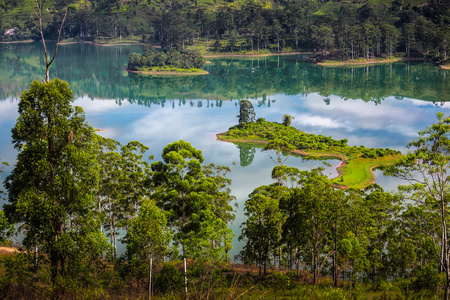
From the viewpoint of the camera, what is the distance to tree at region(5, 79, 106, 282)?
613 inches

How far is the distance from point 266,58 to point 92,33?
268 ft

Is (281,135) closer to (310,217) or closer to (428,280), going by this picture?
(310,217)

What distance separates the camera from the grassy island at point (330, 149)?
47.5m

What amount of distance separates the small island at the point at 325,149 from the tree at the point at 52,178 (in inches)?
1224

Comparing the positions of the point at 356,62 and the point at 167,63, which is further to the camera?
the point at 356,62

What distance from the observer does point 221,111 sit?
80.8 meters

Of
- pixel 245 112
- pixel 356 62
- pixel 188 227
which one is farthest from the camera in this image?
pixel 356 62

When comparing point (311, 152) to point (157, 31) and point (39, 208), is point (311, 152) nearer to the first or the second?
point (39, 208)

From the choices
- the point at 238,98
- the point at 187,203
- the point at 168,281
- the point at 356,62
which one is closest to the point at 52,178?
the point at 187,203

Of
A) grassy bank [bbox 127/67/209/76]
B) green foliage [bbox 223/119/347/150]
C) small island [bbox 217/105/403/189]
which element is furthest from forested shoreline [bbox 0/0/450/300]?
grassy bank [bbox 127/67/209/76]

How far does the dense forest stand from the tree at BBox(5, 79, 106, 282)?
11886 centimetres

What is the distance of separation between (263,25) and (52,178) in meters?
137

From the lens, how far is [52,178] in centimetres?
1595

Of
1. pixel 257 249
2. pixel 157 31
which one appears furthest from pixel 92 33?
pixel 257 249
